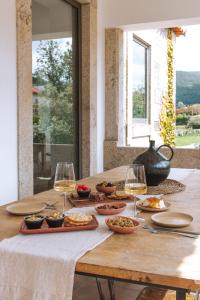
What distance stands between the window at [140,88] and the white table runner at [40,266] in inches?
178

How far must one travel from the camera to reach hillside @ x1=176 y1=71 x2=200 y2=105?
6.93 meters

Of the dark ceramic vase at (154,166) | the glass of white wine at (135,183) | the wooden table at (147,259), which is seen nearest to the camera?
the wooden table at (147,259)

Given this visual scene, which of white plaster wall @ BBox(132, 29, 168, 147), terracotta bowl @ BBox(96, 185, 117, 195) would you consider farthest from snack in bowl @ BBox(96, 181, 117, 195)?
white plaster wall @ BBox(132, 29, 168, 147)

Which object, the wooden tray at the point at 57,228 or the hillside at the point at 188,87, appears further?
the hillside at the point at 188,87

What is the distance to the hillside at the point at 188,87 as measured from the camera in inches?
273

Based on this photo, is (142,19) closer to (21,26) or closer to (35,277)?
(21,26)

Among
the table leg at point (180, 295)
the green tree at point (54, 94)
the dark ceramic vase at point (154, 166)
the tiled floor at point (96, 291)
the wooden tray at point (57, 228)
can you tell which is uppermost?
the green tree at point (54, 94)

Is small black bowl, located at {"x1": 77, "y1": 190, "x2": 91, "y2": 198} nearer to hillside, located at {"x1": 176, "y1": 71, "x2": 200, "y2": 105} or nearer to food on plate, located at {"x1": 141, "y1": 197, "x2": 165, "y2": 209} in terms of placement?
food on plate, located at {"x1": 141, "y1": 197, "x2": 165, "y2": 209}

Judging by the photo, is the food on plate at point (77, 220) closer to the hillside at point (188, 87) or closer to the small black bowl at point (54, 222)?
the small black bowl at point (54, 222)

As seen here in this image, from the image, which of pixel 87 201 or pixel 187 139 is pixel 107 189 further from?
pixel 187 139

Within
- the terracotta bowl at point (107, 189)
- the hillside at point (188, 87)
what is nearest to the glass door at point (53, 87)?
the terracotta bowl at point (107, 189)

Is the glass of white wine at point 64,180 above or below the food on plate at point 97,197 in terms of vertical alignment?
above

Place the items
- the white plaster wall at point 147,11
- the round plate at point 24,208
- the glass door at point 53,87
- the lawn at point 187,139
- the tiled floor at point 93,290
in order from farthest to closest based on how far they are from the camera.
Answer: the lawn at point 187,139 → the white plaster wall at point 147,11 → the glass door at point 53,87 → the tiled floor at point 93,290 → the round plate at point 24,208

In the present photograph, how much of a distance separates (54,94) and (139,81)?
8.94 feet
